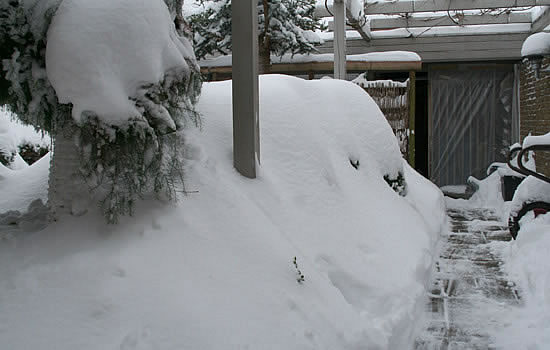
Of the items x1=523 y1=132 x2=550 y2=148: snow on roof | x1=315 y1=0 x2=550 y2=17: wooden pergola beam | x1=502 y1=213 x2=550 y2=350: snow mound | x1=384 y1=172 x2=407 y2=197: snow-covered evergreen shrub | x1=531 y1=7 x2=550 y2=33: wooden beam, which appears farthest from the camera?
x1=531 y1=7 x2=550 y2=33: wooden beam

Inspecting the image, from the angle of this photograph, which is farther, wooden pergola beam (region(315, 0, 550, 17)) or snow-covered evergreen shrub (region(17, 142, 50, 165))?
wooden pergola beam (region(315, 0, 550, 17))

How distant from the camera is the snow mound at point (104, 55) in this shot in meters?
2.26

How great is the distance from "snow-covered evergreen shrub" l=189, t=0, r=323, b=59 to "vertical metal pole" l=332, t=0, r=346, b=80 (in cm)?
119

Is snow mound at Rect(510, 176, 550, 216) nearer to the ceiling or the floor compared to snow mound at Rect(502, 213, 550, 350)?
nearer to the ceiling

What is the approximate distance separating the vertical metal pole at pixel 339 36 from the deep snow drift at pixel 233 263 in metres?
3.75

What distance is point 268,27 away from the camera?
9000mm

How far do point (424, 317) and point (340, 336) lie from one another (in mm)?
1182

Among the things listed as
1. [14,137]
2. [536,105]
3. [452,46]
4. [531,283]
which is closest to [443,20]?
[452,46]

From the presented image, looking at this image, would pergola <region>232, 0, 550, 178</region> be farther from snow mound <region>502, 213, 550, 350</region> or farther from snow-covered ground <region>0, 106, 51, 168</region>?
snow-covered ground <region>0, 106, 51, 168</region>

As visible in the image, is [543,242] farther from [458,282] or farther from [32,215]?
[32,215]

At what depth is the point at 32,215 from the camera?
2.80 meters

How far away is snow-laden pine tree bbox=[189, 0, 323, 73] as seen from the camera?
899 centimetres

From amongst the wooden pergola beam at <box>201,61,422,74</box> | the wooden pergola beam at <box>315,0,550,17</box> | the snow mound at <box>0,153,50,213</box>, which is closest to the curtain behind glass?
the wooden pergola beam at <box>201,61,422,74</box>

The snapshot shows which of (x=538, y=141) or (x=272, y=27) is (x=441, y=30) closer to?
(x=272, y=27)
